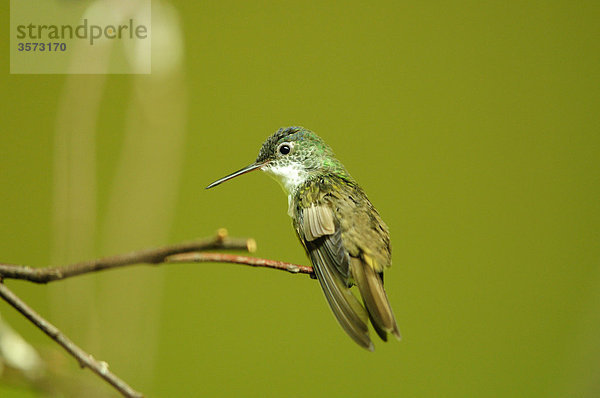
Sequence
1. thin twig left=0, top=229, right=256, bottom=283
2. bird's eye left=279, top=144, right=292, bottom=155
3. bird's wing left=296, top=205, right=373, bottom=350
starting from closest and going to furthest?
1. thin twig left=0, top=229, right=256, bottom=283
2. bird's wing left=296, top=205, right=373, bottom=350
3. bird's eye left=279, top=144, right=292, bottom=155

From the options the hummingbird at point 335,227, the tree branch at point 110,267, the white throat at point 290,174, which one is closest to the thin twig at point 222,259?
the tree branch at point 110,267

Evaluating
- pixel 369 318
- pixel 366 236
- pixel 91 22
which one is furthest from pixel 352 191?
pixel 91 22

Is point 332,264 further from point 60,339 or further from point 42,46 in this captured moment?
point 42,46

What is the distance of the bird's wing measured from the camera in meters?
0.59

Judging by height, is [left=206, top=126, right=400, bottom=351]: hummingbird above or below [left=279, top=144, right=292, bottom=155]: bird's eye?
below

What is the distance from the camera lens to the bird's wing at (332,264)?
59 centimetres

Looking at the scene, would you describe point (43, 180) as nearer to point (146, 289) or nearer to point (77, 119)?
point (146, 289)

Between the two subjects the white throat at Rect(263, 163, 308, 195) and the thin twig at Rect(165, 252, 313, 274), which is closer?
the thin twig at Rect(165, 252, 313, 274)

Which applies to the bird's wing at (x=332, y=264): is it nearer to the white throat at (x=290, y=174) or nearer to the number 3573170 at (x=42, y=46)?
the white throat at (x=290, y=174)

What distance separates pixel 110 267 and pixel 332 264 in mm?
405

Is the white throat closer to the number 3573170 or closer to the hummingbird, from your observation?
the hummingbird

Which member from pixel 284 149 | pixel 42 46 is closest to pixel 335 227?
pixel 284 149

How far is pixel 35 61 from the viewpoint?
3.03 feet

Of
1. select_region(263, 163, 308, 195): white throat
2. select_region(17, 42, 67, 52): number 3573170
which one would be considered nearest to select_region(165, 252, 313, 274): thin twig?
select_region(263, 163, 308, 195): white throat
